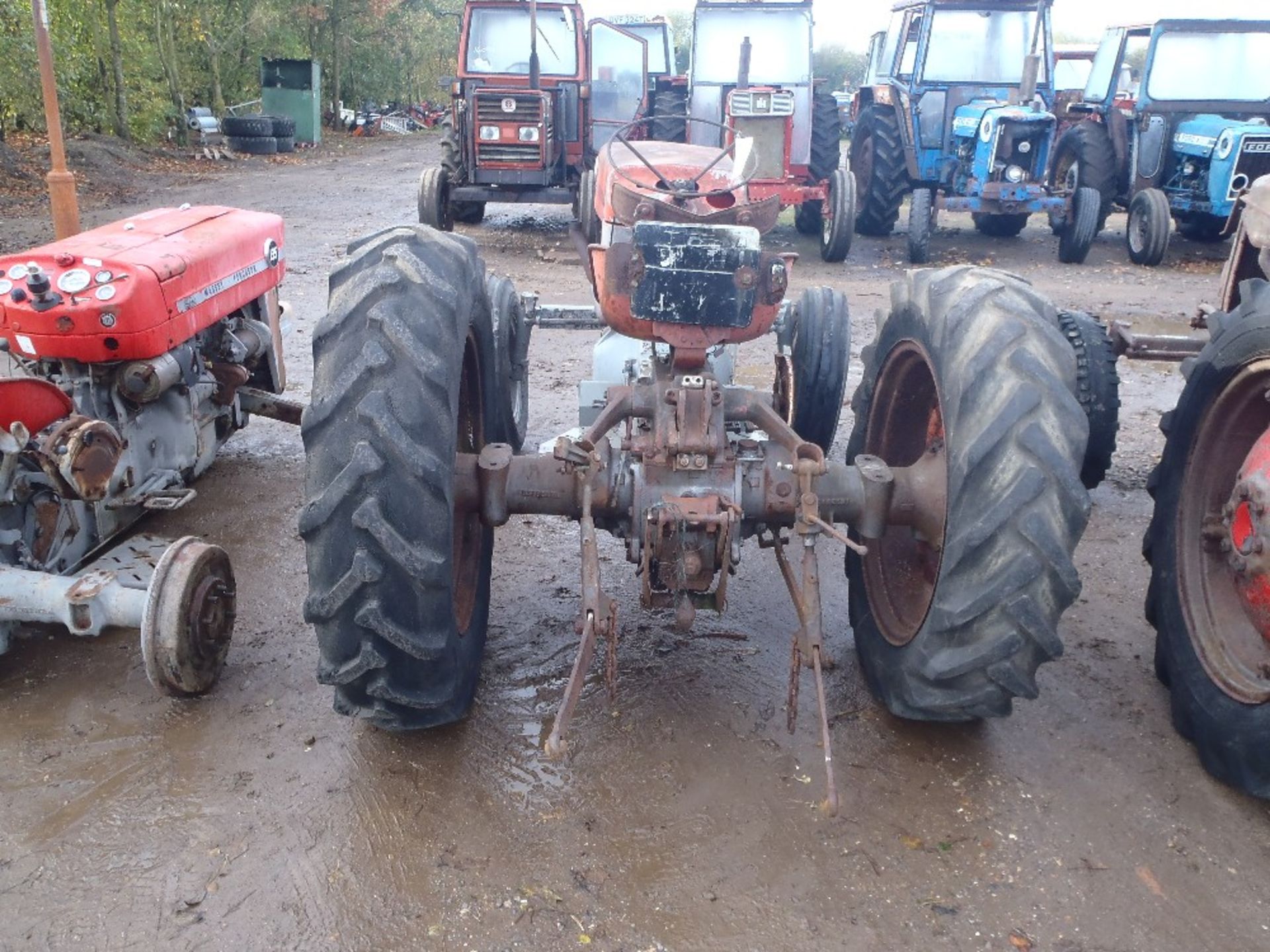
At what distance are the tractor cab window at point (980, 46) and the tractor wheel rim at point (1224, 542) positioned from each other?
955cm

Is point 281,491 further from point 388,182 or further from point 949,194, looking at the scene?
point 388,182

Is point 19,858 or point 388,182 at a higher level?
point 388,182

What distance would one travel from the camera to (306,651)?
3.50m

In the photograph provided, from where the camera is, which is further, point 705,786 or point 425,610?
point 705,786

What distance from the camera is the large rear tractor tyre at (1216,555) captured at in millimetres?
2842

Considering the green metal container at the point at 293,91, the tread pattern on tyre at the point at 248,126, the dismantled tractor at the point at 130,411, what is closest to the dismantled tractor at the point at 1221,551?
the dismantled tractor at the point at 130,411

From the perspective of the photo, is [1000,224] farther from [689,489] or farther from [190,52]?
[190,52]

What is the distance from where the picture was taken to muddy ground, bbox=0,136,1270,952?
7.84 ft

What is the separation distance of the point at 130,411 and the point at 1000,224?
457 inches

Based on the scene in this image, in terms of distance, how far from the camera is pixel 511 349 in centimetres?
476

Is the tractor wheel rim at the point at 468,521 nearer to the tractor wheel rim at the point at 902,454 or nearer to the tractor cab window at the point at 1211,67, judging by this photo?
the tractor wheel rim at the point at 902,454

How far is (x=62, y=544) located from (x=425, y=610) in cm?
168

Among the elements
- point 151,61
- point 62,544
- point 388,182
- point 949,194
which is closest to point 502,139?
point 949,194

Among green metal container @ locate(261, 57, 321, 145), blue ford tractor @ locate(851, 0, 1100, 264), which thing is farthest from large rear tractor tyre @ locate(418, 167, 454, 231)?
green metal container @ locate(261, 57, 321, 145)
